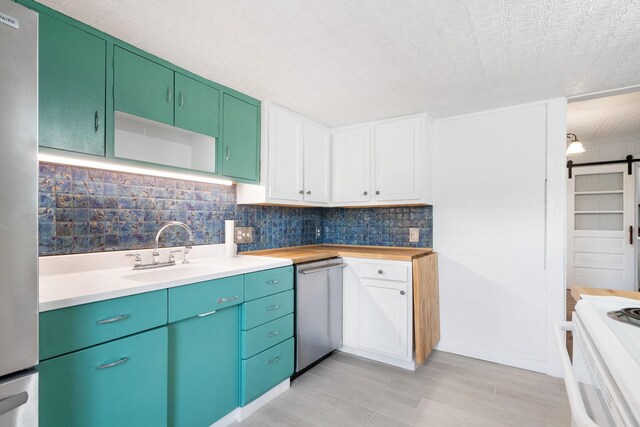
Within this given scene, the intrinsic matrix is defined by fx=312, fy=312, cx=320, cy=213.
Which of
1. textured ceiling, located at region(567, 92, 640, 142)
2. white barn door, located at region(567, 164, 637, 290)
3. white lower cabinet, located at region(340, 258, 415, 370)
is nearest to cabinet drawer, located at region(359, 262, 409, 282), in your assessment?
white lower cabinet, located at region(340, 258, 415, 370)

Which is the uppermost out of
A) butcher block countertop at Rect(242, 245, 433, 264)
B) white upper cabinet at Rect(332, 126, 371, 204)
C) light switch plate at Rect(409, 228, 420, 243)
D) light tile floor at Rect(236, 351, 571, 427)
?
white upper cabinet at Rect(332, 126, 371, 204)

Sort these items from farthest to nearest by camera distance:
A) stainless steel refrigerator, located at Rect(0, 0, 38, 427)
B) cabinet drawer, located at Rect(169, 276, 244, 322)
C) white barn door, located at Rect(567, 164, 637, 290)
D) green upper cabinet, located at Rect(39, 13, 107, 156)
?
white barn door, located at Rect(567, 164, 637, 290), cabinet drawer, located at Rect(169, 276, 244, 322), green upper cabinet, located at Rect(39, 13, 107, 156), stainless steel refrigerator, located at Rect(0, 0, 38, 427)

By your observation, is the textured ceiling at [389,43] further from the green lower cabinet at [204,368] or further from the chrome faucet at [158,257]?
the green lower cabinet at [204,368]

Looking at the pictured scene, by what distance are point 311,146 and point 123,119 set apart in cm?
159

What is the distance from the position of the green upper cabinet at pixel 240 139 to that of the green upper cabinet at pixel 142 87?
421mm

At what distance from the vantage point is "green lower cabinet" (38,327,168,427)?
1129mm

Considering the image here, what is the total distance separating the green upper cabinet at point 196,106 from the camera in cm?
191

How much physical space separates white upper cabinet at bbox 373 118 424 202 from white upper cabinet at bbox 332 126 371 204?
0.34 ft

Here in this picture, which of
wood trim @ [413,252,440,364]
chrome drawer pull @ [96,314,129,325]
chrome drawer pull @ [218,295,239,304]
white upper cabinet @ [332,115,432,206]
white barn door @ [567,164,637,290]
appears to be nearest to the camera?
chrome drawer pull @ [96,314,129,325]

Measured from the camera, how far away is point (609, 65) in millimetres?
1890

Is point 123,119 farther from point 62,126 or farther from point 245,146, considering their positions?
point 245,146

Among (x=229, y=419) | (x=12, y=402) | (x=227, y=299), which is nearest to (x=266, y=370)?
(x=229, y=419)

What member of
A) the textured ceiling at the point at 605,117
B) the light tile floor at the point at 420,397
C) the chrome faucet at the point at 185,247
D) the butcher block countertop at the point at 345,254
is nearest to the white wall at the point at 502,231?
the light tile floor at the point at 420,397

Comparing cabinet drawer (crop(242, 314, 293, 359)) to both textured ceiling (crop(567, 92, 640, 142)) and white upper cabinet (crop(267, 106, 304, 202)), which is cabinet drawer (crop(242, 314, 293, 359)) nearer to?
white upper cabinet (crop(267, 106, 304, 202))
